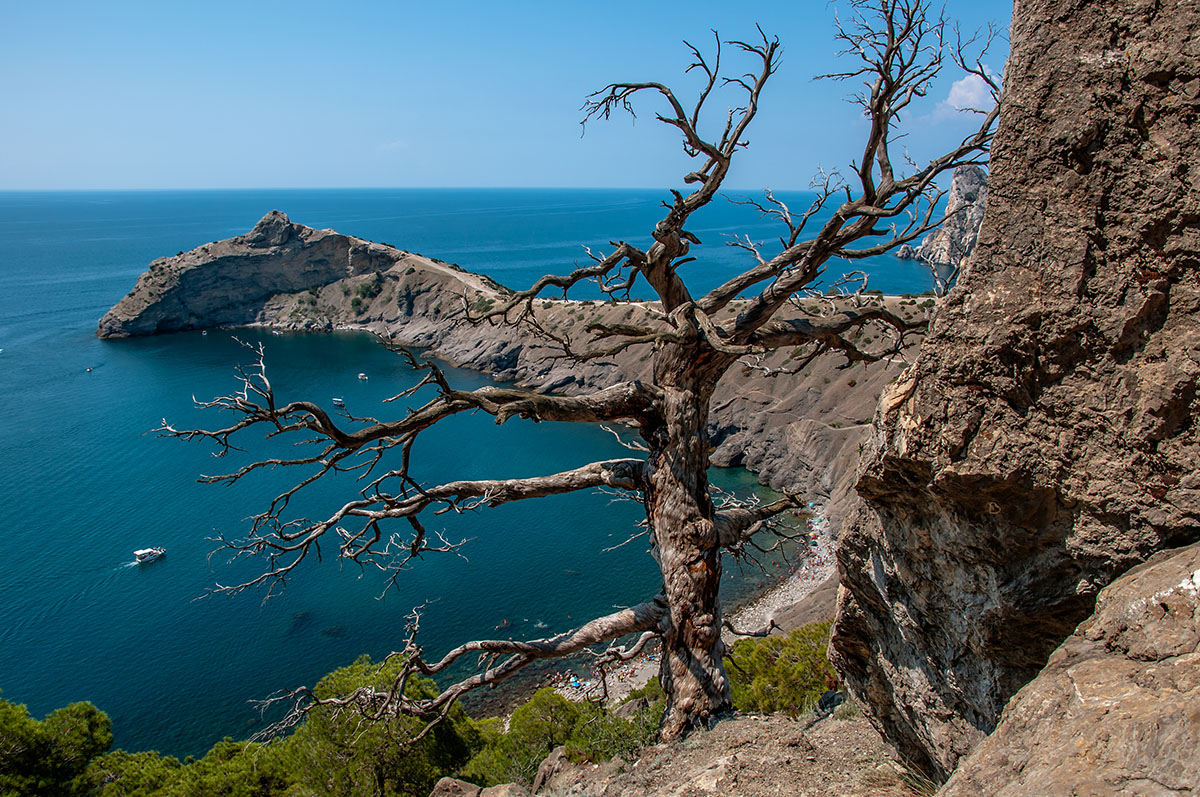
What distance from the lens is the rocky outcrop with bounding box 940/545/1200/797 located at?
279cm

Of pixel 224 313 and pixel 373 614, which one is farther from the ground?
pixel 224 313

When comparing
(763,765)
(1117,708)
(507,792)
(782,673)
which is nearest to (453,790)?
(507,792)

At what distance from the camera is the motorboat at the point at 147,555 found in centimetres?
3822

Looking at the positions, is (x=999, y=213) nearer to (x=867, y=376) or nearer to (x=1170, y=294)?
(x=1170, y=294)

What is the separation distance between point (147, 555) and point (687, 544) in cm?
3981

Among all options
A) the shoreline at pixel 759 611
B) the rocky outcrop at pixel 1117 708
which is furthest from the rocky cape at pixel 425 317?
the rocky outcrop at pixel 1117 708

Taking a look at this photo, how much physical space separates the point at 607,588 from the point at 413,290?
65556 mm

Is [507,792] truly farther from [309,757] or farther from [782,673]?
[309,757]

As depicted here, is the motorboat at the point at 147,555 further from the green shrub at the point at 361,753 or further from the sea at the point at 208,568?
the green shrub at the point at 361,753

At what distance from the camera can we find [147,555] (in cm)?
3838

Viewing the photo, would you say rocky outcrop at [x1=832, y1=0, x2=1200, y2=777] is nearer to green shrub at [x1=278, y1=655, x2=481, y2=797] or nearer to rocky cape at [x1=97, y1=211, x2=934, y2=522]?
green shrub at [x1=278, y1=655, x2=481, y2=797]

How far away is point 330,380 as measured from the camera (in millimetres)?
72188

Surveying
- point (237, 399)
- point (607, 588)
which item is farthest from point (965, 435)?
point (607, 588)

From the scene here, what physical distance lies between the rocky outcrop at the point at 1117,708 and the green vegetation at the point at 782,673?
9982 mm
